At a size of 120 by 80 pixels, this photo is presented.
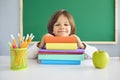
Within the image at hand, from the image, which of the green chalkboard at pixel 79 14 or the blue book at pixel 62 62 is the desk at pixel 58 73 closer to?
the blue book at pixel 62 62

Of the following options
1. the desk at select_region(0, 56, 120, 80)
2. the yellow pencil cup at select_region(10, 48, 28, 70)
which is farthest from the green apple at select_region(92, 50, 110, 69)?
the yellow pencil cup at select_region(10, 48, 28, 70)

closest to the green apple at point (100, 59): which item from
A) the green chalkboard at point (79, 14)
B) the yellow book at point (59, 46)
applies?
the yellow book at point (59, 46)

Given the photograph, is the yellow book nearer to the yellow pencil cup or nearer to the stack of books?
the stack of books

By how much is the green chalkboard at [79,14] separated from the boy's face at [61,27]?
0.43 m

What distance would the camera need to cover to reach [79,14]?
1.71 metres

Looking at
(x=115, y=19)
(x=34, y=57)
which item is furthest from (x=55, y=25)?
(x=115, y=19)

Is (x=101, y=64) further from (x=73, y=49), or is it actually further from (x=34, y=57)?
(x=34, y=57)

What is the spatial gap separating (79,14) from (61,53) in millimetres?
824

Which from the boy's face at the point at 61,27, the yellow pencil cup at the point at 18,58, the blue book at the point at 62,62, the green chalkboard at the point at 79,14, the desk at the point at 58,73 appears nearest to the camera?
the desk at the point at 58,73

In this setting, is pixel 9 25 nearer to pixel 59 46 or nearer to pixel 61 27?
pixel 61 27

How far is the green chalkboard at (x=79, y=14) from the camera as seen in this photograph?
67.0 inches

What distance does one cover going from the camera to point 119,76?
29.7 inches

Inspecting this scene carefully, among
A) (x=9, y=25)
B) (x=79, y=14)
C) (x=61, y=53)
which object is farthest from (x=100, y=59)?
(x=9, y=25)

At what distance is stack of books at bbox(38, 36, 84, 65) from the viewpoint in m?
0.96
